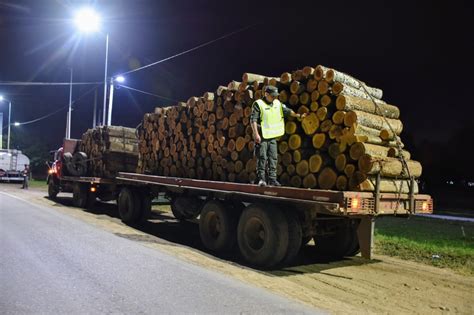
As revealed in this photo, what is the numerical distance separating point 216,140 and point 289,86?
7.62 ft

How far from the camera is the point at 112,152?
1641 cm

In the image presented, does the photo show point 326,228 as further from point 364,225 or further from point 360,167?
point 360,167

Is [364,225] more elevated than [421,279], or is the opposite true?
[364,225]

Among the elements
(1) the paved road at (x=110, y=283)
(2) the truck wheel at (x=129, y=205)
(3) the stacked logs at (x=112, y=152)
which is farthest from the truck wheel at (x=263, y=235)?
(3) the stacked logs at (x=112, y=152)

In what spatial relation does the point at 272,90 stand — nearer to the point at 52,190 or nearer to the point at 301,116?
the point at 301,116

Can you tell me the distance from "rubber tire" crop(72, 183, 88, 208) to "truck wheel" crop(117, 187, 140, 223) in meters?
4.03

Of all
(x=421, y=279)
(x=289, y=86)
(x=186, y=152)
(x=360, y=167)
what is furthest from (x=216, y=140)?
(x=421, y=279)

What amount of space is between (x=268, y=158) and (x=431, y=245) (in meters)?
4.66

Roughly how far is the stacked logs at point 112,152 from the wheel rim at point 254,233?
923 centimetres

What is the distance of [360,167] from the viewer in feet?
23.3

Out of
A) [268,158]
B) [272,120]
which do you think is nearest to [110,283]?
[268,158]

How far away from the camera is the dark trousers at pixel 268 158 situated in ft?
26.8

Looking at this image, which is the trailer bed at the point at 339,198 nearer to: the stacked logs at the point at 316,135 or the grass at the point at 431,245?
the stacked logs at the point at 316,135

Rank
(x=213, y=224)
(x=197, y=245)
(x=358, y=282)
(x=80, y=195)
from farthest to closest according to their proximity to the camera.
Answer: (x=80, y=195) < (x=197, y=245) < (x=213, y=224) < (x=358, y=282)
